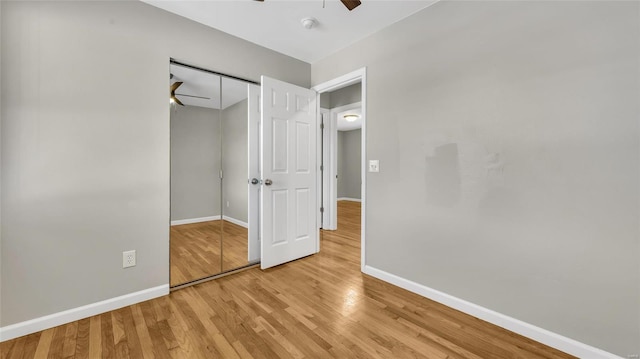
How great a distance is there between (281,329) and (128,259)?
139 cm

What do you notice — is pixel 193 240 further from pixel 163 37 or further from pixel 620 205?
pixel 620 205

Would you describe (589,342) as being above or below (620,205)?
below

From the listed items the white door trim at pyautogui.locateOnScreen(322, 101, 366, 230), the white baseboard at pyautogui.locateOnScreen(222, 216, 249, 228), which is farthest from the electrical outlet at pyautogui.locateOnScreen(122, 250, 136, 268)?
the white door trim at pyautogui.locateOnScreen(322, 101, 366, 230)

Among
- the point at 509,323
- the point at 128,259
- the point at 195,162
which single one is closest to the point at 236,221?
the point at 195,162

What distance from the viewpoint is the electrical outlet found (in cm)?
199

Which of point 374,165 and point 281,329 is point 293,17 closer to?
point 374,165

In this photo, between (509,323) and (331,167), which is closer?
(509,323)

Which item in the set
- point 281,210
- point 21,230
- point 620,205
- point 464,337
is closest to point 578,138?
point 620,205

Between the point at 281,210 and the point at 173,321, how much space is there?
1.39 meters

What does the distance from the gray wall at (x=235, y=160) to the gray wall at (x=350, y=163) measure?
6339mm

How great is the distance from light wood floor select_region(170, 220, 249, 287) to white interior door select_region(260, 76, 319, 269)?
297 millimetres

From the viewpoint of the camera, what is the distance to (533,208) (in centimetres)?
162

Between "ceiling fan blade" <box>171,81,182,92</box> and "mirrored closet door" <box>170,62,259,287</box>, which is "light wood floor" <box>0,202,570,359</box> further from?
"ceiling fan blade" <box>171,81,182,92</box>

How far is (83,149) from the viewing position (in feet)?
5.97
